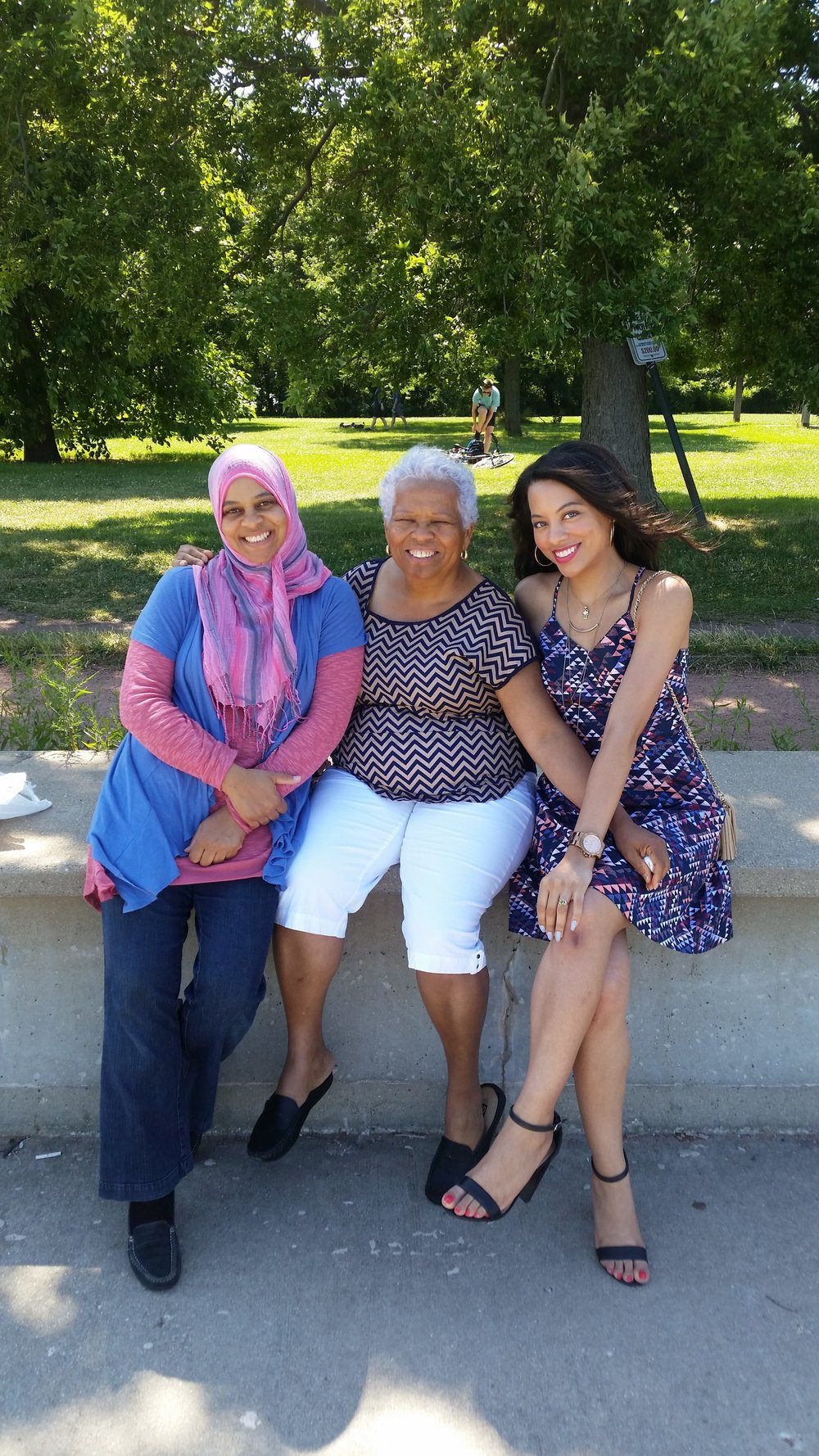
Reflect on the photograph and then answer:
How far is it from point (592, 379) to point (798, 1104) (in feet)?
29.0

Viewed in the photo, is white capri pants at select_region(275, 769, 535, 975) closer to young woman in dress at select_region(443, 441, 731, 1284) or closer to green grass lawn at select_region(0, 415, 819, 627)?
young woman in dress at select_region(443, 441, 731, 1284)

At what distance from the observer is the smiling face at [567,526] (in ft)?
9.30

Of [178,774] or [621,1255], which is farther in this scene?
[178,774]

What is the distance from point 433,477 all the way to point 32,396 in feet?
62.4

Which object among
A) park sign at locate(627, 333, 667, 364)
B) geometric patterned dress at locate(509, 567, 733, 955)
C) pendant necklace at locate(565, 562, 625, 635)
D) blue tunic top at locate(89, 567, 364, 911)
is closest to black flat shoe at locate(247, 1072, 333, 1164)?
blue tunic top at locate(89, 567, 364, 911)

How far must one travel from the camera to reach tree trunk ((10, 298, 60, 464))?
18.8m

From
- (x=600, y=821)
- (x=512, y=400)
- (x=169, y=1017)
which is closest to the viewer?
(x=169, y=1017)

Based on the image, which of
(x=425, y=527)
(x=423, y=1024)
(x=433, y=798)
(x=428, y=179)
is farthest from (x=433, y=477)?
(x=428, y=179)

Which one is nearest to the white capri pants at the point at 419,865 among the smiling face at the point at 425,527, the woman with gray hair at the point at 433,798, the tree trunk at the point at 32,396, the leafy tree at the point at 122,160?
the woman with gray hair at the point at 433,798

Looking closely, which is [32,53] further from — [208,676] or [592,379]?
[208,676]

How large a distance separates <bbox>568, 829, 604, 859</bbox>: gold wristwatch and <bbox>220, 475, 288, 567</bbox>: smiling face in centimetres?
100

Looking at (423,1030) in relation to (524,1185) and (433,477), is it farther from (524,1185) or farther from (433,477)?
(433,477)

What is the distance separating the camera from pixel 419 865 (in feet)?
8.91

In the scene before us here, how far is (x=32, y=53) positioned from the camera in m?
8.84
